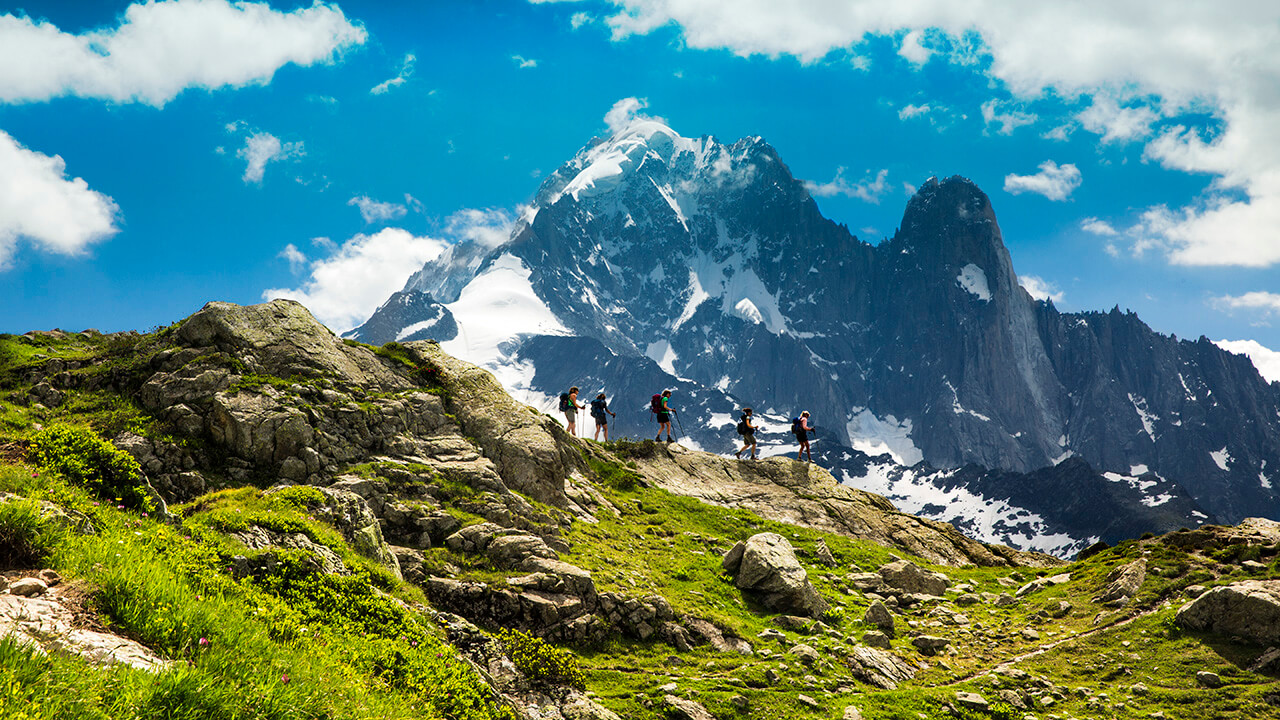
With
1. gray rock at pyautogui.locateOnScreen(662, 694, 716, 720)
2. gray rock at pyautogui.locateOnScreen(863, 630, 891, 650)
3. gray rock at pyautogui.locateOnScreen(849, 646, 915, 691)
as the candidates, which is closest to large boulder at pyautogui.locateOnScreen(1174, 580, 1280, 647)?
gray rock at pyautogui.locateOnScreen(849, 646, 915, 691)

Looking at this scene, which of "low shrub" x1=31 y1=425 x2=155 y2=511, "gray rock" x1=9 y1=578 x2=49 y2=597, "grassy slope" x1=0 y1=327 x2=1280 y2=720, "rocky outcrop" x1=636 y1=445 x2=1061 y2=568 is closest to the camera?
"grassy slope" x1=0 y1=327 x2=1280 y2=720

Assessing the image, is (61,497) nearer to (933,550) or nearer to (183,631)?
(183,631)

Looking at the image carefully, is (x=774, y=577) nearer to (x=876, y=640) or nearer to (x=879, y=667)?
(x=876, y=640)

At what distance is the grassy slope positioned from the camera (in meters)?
7.04

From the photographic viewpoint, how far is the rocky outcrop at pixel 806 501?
37531 mm

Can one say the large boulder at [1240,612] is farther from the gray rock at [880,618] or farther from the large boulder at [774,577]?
the large boulder at [774,577]

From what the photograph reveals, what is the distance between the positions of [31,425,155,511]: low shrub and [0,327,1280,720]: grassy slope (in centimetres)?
98

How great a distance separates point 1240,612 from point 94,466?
1099 inches

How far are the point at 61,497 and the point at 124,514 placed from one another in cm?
114

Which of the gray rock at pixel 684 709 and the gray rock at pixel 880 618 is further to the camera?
the gray rock at pixel 880 618

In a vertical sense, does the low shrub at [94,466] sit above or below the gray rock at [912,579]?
above

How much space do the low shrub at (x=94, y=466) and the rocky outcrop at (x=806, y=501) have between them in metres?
26.4

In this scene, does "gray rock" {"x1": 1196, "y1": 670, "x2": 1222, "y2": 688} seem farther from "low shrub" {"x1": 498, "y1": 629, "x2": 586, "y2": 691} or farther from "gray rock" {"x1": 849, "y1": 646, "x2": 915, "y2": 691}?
"low shrub" {"x1": 498, "y1": 629, "x2": 586, "y2": 691}

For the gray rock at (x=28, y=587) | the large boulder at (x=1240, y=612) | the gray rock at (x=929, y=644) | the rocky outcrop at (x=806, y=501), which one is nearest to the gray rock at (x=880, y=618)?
the gray rock at (x=929, y=644)
